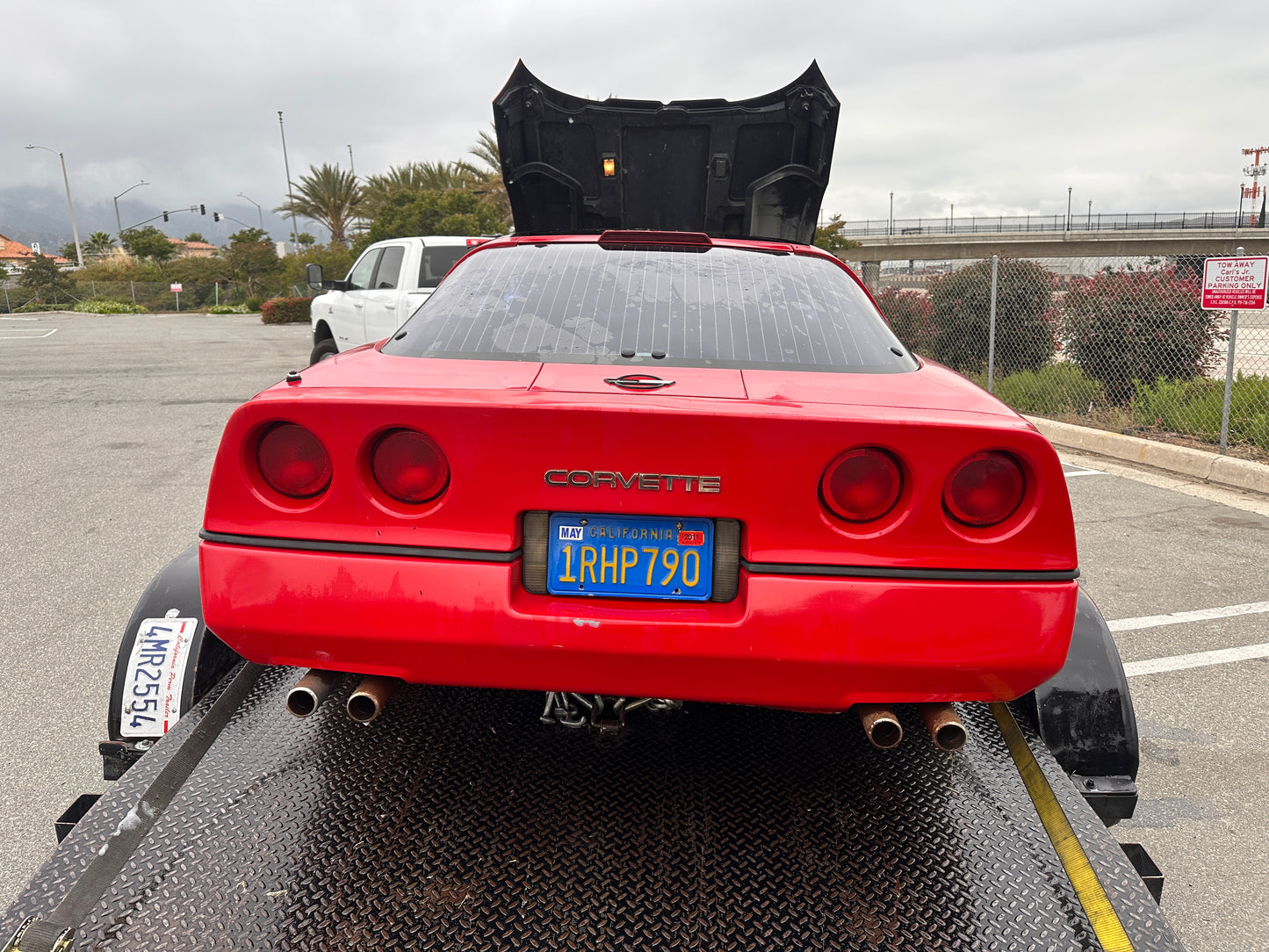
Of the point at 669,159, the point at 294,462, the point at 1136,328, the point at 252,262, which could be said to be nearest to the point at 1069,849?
the point at 294,462

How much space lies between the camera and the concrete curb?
742 cm

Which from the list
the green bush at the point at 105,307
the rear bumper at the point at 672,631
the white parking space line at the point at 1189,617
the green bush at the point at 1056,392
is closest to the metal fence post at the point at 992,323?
the green bush at the point at 1056,392

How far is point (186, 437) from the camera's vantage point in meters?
8.89

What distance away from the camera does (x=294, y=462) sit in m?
1.81

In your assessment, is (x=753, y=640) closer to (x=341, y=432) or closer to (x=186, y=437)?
(x=341, y=432)

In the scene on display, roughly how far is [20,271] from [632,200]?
53910 millimetres

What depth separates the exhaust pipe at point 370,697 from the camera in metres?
1.77

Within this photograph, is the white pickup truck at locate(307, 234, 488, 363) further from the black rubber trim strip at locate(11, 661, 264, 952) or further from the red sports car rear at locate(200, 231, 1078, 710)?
the red sports car rear at locate(200, 231, 1078, 710)

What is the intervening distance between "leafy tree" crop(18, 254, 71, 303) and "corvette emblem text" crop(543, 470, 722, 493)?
53.4m

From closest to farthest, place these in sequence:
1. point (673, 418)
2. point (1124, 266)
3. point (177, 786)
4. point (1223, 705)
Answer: point (673, 418)
point (177, 786)
point (1223, 705)
point (1124, 266)

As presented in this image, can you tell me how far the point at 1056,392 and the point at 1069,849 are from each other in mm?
10214

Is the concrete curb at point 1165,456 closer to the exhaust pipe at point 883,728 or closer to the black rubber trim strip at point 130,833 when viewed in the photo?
the exhaust pipe at point 883,728

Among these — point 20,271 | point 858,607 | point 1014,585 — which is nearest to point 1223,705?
point 1014,585

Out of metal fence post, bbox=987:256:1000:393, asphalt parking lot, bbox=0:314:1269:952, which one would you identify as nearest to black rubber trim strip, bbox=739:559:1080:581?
asphalt parking lot, bbox=0:314:1269:952
